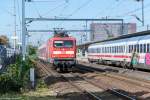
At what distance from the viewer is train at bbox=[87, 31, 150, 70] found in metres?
35.0

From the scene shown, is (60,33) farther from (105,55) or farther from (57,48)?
(105,55)

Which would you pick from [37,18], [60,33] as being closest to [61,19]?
[37,18]

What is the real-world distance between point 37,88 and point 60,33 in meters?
16.9

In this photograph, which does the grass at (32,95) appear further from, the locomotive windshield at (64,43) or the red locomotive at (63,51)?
the locomotive windshield at (64,43)

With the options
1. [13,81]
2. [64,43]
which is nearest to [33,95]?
[13,81]

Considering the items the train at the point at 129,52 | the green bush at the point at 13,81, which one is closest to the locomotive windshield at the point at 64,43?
the train at the point at 129,52

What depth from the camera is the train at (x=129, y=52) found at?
3496 centimetres

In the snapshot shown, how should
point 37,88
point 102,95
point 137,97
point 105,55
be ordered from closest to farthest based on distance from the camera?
point 137,97
point 102,95
point 37,88
point 105,55

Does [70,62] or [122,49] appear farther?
[122,49]

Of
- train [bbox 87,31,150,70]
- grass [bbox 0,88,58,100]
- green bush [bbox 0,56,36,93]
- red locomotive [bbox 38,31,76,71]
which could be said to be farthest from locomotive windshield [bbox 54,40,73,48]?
grass [bbox 0,88,58,100]

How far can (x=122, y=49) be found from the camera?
44.1 m

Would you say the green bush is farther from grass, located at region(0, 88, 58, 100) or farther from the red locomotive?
the red locomotive

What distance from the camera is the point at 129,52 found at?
4097 centimetres

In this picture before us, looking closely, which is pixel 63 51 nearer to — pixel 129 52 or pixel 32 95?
pixel 129 52
